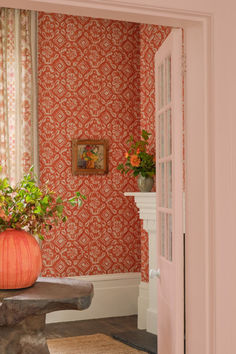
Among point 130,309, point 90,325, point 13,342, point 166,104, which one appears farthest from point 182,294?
point 130,309

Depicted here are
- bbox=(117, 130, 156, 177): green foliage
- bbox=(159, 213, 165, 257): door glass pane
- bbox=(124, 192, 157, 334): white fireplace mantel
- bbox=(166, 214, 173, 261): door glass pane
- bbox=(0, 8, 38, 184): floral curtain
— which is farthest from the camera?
bbox=(0, 8, 38, 184): floral curtain

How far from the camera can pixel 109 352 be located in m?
4.44

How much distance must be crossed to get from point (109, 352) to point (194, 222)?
248 cm

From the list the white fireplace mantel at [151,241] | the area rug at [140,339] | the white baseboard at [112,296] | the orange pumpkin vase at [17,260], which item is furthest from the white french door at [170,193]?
the white baseboard at [112,296]

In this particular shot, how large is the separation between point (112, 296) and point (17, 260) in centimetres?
290

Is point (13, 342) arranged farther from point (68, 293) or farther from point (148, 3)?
point (148, 3)

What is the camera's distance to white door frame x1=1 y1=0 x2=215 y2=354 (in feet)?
7.21

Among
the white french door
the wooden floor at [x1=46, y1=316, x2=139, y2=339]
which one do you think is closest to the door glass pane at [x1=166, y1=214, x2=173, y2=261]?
the white french door

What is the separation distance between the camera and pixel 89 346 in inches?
182

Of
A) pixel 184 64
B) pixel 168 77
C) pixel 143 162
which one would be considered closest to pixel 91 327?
pixel 143 162

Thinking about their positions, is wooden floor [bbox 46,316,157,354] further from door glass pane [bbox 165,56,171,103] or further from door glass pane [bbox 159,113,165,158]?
door glass pane [bbox 165,56,171,103]

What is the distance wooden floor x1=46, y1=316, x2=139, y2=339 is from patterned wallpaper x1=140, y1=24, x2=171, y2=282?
52cm

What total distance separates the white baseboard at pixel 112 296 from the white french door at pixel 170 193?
9.35 feet

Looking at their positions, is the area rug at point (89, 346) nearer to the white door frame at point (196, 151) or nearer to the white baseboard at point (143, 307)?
the white baseboard at point (143, 307)
